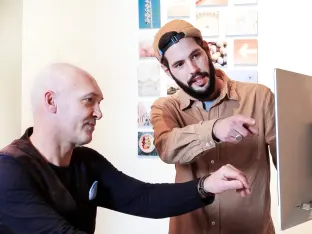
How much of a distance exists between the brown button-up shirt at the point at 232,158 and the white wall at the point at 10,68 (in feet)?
4.70

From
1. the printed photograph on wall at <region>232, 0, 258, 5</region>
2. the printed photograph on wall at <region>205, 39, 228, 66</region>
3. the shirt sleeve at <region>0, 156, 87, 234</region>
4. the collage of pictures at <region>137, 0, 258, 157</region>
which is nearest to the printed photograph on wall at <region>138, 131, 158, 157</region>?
the collage of pictures at <region>137, 0, 258, 157</region>

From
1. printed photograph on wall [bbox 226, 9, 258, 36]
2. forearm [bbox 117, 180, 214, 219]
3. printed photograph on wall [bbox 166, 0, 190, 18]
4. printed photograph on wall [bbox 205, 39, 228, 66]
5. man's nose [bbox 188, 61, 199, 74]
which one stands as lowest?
forearm [bbox 117, 180, 214, 219]

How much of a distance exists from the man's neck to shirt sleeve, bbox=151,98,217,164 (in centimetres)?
30

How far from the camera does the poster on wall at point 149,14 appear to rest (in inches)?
90.2

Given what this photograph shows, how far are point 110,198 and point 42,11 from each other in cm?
154

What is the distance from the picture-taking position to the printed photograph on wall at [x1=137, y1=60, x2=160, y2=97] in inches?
90.8

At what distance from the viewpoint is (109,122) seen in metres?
2.35

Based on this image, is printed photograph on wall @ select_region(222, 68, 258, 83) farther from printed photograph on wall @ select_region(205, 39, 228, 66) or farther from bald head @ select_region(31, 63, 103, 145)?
bald head @ select_region(31, 63, 103, 145)

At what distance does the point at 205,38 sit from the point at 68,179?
137cm

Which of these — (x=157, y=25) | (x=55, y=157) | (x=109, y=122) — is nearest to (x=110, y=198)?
(x=55, y=157)

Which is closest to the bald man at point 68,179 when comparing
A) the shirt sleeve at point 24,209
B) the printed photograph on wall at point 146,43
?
the shirt sleeve at point 24,209

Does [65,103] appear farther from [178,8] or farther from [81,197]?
[178,8]

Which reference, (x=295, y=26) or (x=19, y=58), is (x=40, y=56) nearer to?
(x=19, y=58)

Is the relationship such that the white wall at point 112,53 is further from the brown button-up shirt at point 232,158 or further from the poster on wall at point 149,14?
the brown button-up shirt at point 232,158
